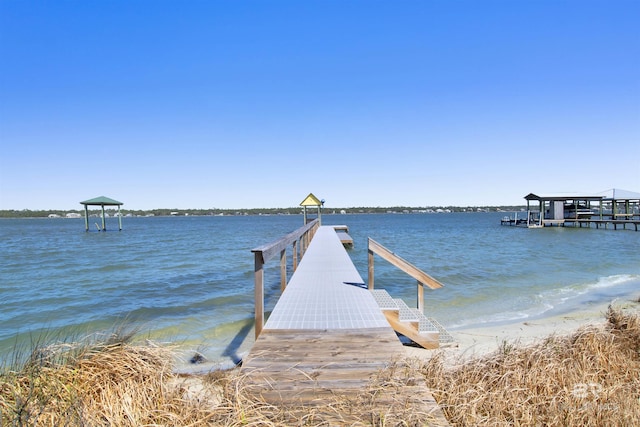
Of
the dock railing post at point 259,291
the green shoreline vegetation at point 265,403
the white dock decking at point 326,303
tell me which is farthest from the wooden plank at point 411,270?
the dock railing post at point 259,291

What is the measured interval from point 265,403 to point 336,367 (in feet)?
2.79

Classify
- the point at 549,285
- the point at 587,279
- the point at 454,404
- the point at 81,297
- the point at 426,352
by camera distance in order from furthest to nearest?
1. the point at 587,279
2. the point at 549,285
3. the point at 81,297
4. the point at 426,352
5. the point at 454,404

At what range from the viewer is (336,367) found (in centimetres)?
298

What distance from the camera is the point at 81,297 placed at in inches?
411

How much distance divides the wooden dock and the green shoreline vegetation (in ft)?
0.09

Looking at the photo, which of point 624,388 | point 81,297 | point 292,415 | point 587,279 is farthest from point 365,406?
point 587,279

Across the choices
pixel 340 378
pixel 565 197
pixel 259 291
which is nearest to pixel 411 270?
pixel 259 291

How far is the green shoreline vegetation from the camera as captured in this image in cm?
214

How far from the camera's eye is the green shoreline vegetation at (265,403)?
2141 mm

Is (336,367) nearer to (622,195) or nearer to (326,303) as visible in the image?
(326,303)

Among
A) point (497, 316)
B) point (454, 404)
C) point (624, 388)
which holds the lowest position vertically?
point (497, 316)

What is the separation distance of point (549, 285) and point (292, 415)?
40.2ft

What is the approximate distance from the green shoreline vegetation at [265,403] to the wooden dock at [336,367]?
28mm

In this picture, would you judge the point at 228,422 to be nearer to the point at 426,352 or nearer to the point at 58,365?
the point at 58,365
